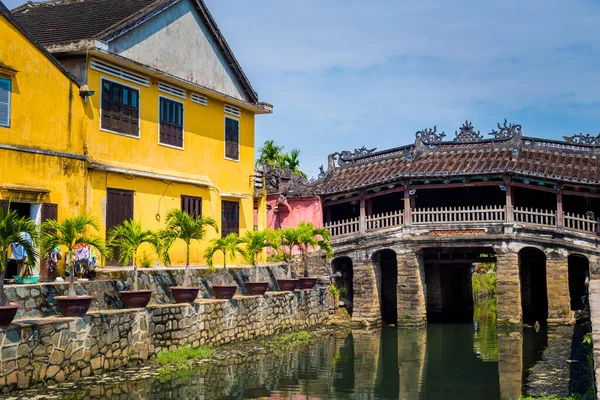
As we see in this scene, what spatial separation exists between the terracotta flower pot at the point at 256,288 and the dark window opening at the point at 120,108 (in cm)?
488

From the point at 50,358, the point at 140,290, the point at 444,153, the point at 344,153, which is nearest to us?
the point at 50,358

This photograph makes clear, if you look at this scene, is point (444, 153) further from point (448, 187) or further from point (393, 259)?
point (393, 259)

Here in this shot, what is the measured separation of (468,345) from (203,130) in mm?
9571

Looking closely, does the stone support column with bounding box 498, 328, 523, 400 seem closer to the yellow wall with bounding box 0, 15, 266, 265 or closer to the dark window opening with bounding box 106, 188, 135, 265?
the yellow wall with bounding box 0, 15, 266, 265

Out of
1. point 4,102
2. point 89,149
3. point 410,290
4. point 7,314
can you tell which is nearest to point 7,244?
point 7,314

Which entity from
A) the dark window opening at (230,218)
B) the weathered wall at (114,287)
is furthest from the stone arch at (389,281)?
the weathered wall at (114,287)

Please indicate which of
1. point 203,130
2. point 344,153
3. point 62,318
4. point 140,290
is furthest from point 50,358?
point 344,153

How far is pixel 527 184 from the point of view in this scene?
23891 mm

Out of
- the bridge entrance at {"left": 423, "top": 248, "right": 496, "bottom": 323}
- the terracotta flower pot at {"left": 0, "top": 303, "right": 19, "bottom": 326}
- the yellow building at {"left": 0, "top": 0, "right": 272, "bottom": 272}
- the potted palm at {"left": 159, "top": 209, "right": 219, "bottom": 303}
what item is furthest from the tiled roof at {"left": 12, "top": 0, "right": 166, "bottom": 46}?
the bridge entrance at {"left": 423, "top": 248, "right": 496, "bottom": 323}

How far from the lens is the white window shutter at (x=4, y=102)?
14273mm

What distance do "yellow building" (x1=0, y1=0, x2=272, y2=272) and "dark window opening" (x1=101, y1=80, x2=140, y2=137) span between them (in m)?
0.02

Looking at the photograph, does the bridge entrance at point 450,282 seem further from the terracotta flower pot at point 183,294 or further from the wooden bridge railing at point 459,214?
the terracotta flower pot at point 183,294

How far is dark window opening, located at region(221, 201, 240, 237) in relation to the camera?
69.7 ft

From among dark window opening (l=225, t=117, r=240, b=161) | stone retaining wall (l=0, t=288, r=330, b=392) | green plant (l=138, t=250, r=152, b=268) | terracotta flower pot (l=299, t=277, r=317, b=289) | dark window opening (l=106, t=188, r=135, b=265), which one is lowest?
stone retaining wall (l=0, t=288, r=330, b=392)
